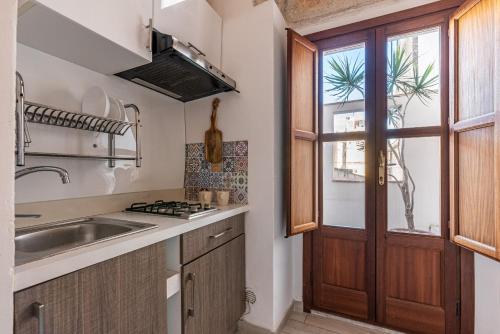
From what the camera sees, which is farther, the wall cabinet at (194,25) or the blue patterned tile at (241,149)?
the blue patterned tile at (241,149)

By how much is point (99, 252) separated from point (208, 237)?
610 mm

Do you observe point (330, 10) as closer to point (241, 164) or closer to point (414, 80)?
point (414, 80)

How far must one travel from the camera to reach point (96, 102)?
130 centimetres

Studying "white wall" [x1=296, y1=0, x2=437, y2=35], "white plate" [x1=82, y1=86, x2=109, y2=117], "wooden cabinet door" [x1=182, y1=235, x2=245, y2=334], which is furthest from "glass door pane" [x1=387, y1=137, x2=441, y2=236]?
"white plate" [x1=82, y1=86, x2=109, y2=117]

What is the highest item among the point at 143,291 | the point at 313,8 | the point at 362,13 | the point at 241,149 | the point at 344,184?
the point at 313,8

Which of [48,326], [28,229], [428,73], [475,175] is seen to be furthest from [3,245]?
[428,73]

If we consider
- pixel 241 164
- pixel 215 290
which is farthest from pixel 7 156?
pixel 241 164

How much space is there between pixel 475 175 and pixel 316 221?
0.97 m

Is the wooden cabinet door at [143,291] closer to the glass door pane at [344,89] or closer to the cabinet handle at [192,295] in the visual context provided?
the cabinet handle at [192,295]

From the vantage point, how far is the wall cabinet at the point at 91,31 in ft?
2.90

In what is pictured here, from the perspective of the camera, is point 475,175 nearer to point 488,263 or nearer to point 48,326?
point 488,263

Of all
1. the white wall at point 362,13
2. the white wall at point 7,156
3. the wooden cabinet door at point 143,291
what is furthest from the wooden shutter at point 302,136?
the white wall at point 7,156

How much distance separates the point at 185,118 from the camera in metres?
1.97

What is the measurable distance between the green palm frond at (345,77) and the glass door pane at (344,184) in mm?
390
